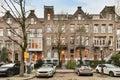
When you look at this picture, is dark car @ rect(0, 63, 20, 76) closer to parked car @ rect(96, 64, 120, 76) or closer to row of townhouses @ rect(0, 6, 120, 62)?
parked car @ rect(96, 64, 120, 76)

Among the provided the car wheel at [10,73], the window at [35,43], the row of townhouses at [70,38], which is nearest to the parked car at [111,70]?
the car wheel at [10,73]

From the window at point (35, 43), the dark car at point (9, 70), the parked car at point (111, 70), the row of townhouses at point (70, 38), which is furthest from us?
the window at point (35, 43)

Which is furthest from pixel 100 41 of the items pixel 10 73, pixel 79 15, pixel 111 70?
pixel 10 73

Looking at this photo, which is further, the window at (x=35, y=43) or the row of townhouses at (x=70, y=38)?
the window at (x=35, y=43)

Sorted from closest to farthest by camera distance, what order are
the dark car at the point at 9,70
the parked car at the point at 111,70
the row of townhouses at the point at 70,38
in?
the dark car at the point at 9,70 < the parked car at the point at 111,70 < the row of townhouses at the point at 70,38

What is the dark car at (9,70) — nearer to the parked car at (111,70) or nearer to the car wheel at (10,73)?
the car wheel at (10,73)

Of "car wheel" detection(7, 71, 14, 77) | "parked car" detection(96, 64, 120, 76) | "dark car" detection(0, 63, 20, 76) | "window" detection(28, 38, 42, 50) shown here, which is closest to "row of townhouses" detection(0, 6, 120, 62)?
"window" detection(28, 38, 42, 50)

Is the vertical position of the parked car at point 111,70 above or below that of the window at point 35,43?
below

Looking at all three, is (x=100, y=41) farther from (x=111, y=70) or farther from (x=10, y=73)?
(x=10, y=73)

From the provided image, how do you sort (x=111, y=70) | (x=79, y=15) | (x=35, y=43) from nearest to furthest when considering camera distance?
(x=111, y=70) < (x=35, y=43) < (x=79, y=15)

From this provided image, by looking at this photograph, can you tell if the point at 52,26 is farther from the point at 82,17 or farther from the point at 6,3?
the point at 6,3

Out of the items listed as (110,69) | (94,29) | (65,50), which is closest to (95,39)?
(94,29)

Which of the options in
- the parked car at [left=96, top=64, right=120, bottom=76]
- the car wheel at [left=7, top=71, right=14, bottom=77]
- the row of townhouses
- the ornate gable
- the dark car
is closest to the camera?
the dark car

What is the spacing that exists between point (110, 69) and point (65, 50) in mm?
43153
